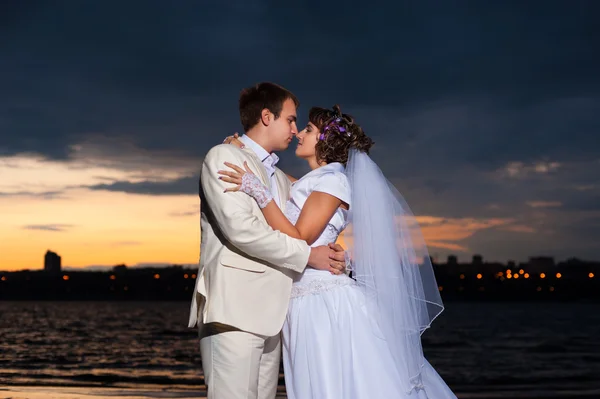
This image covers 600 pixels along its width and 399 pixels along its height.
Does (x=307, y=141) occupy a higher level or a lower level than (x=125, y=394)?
higher

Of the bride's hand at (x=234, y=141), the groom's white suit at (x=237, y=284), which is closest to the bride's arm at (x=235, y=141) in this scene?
the bride's hand at (x=234, y=141)

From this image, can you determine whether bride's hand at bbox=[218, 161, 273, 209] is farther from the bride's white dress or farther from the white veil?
the white veil

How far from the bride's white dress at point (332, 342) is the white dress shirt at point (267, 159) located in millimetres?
135

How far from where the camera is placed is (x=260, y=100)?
3992 mm

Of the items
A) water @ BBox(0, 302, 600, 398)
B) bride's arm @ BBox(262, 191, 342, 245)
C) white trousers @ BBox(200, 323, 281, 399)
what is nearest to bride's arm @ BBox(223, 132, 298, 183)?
bride's arm @ BBox(262, 191, 342, 245)

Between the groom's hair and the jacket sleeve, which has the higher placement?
the groom's hair

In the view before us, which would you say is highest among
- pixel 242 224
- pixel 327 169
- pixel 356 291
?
pixel 327 169

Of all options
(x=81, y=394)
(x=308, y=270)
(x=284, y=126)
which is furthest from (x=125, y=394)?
(x=284, y=126)

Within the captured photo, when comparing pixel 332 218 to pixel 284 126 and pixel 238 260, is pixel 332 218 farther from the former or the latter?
pixel 238 260

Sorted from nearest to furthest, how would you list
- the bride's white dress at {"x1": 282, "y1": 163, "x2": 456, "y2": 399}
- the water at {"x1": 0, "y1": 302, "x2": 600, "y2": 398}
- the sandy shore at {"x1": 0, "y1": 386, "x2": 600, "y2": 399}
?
the bride's white dress at {"x1": 282, "y1": 163, "x2": 456, "y2": 399} < the sandy shore at {"x1": 0, "y1": 386, "x2": 600, "y2": 399} < the water at {"x1": 0, "y1": 302, "x2": 600, "y2": 398}

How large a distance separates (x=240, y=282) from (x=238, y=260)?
115 millimetres

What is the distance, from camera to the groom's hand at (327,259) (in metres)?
3.96

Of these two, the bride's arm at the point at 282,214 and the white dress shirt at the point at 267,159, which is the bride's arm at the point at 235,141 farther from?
the bride's arm at the point at 282,214

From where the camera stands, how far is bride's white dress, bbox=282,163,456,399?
A: 12.8 feet
